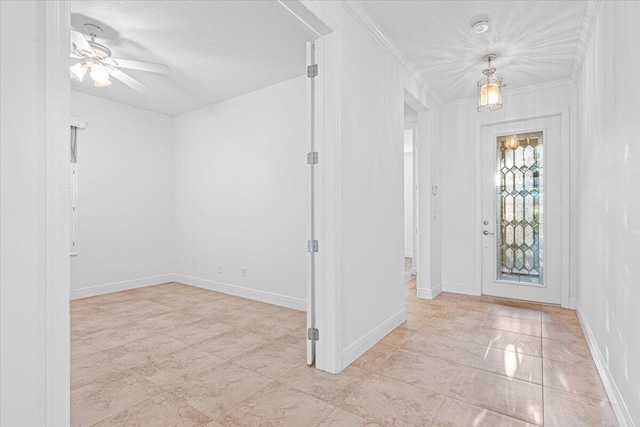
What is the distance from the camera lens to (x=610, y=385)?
2.11 meters

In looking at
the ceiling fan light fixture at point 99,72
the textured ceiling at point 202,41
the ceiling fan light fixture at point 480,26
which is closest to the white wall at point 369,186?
the textured ceiling at point 202,41

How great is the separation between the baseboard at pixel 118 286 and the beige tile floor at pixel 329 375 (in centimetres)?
90

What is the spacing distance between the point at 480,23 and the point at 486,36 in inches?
11.1

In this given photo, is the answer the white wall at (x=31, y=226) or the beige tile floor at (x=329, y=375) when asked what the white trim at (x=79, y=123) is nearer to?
the beige tile floor at (x=329, y=375)

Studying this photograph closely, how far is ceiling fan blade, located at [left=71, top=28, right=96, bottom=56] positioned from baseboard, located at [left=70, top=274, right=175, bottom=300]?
3.29m

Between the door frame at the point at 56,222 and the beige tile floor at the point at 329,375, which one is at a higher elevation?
the door frame at the point at 56,222

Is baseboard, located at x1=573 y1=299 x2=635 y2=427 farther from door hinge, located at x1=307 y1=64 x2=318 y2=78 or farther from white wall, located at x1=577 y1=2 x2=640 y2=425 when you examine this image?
door hinge, located at x1=307 y1=64 x2=318 y2=78

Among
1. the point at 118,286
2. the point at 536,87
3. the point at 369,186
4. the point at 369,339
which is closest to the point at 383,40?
the point at 369,186

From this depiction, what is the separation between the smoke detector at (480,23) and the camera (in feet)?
8.75

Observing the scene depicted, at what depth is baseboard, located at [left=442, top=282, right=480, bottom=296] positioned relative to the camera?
4.55 meters

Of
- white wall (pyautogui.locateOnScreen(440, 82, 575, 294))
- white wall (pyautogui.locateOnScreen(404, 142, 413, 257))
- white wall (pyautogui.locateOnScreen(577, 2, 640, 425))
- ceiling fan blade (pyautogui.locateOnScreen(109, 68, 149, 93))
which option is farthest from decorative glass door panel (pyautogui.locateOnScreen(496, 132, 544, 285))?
ceiling fan blade (pyautogui.locateOnScreen(109, 68, 149, 93))

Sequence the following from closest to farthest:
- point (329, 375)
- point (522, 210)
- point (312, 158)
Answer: point (329, 375), point (312, 158), point (522, 210)

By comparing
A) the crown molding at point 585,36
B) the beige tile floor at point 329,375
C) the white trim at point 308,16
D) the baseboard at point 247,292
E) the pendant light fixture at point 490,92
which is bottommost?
the beige tile floor at point 329,375

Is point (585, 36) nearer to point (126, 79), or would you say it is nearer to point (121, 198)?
point (126, 79)
